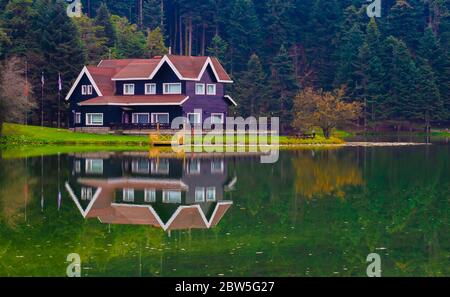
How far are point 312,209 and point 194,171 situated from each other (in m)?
15.5

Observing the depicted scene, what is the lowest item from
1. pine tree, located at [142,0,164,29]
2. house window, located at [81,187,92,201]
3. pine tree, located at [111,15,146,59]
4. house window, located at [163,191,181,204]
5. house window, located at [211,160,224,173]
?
house window, located at [211,160,224,173]

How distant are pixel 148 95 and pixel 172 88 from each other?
2.53 meters

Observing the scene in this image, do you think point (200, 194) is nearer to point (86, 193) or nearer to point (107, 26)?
point (86, 193)

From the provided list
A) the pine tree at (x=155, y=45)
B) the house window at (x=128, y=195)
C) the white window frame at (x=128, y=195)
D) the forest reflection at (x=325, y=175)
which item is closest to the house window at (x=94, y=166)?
the white window frame at (x=128, y=195)

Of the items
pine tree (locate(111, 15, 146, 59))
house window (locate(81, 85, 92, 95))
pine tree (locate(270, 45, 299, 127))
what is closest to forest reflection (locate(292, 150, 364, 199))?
house window (locate(81, 85, 92, 95))

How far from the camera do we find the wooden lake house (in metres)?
74.4

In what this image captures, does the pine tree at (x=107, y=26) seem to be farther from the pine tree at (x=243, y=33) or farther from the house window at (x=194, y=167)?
the house window at (x=194, y=167)

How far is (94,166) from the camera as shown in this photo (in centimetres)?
4212

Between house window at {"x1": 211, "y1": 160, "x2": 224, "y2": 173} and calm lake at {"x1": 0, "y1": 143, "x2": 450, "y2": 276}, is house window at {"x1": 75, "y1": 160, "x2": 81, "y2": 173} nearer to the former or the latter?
calm lake at {"x1": 0, "y1": 143, "x2": 450, "y2": 276}

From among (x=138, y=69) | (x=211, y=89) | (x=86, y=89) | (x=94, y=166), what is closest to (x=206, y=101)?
(x=211, y=89)

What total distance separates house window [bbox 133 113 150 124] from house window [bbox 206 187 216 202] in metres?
44.1

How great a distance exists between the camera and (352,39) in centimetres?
10525

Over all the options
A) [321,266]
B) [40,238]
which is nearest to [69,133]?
[40,238]

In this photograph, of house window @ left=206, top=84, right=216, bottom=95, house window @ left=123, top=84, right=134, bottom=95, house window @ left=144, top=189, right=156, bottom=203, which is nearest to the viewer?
house window @ left=144, top=189, right=156, bottom=203
